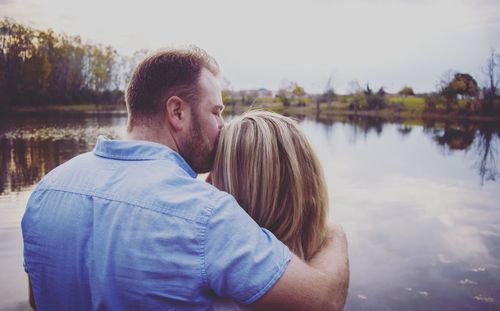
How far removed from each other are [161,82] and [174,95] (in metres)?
0.07

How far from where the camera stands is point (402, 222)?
905 centimetres

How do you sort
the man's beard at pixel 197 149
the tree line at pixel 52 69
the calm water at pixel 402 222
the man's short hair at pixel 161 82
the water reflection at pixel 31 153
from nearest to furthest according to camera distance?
the man's short hair at pixel 161 82 < the man's beard at pixel 197 149 < the calm water at pixel 402 222 < the water reflection at pixel 31 153 < the tree line at pixel 52 69

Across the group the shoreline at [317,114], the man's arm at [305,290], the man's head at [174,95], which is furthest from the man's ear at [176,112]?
the shoreline at [317,114]

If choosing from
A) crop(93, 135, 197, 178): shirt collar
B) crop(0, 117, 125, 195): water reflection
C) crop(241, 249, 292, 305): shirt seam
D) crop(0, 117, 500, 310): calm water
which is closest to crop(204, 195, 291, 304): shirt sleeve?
crop(241, 249, 292, 305): shirt seam

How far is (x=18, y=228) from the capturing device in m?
7.52

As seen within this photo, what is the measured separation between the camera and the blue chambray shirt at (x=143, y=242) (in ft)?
3.66

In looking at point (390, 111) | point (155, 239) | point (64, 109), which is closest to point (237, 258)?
point (155, 239)

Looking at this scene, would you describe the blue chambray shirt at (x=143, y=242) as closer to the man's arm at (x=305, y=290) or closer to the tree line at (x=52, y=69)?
the man's arm at (x=305, y=290)

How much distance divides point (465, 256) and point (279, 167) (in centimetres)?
692

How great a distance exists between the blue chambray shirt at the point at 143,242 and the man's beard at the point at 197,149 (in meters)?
0.42

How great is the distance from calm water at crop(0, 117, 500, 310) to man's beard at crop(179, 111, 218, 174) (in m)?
2.73

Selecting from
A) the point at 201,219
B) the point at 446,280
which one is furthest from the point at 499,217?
the point at 201,219

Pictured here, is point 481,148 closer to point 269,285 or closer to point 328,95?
point 269,285

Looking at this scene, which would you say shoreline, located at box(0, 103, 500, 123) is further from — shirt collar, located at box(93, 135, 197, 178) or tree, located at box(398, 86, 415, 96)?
shirt collar, located at box(93, 135, 197, 178)
